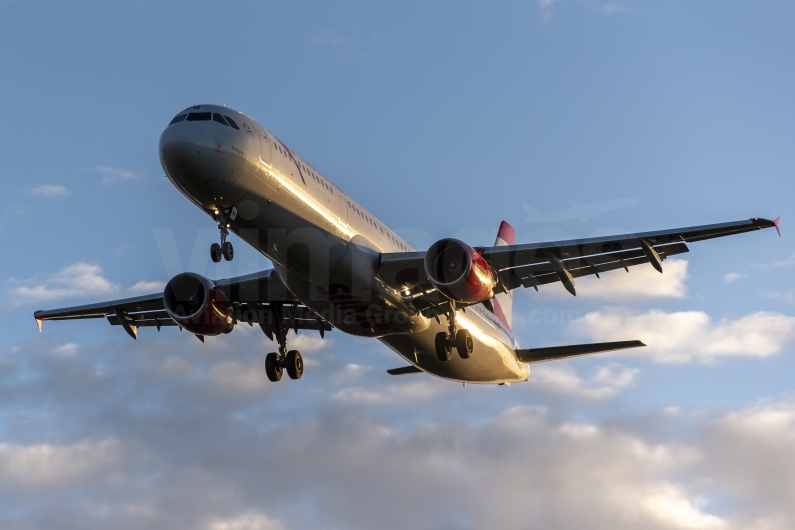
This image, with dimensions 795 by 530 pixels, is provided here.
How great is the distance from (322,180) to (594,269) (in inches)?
421

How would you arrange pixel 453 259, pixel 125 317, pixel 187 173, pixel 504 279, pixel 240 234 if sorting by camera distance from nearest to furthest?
pixel 187 173
pixel 240 234
pixel 453 259
pixel 504 279
pixel 125 317

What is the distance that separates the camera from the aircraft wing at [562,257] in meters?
31.6

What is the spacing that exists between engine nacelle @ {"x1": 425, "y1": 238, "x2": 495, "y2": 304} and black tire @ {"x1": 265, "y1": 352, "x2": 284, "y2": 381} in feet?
27.4

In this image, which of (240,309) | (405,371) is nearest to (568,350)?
(405,371)

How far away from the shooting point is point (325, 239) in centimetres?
3078

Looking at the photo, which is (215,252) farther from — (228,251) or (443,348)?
(443,348)

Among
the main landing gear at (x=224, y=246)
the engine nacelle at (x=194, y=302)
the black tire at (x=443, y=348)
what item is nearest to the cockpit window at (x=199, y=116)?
the main landing gear at (x=224, y=246)

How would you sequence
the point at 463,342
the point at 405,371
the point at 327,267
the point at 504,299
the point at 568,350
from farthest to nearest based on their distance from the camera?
the point at 504,299, the point at 405,371, the point at 568,350, the point at 463,342, the point at 327,267

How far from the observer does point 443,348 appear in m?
36.1

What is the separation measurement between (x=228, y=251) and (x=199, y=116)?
13.2 ft

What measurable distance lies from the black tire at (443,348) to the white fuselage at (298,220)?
0.31 m

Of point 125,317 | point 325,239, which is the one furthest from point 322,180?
point 125,317

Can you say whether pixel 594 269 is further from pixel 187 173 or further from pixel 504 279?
pixel 187 173

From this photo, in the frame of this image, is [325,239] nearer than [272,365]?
Yes
